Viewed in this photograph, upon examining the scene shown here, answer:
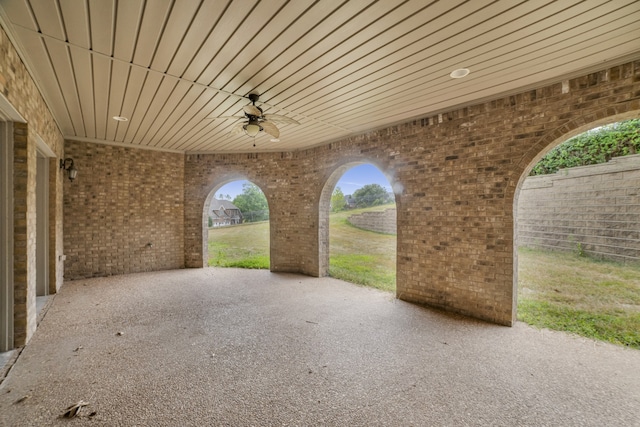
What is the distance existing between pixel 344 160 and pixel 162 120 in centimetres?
341

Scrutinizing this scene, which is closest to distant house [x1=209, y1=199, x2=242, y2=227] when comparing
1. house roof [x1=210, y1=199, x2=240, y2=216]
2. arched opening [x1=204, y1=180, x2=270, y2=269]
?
house roof [x1=210, y1=199, x2=240, y2=216]

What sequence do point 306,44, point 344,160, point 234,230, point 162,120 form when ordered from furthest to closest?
point 234,230 < point 344,160 < point 162,120 < point 306,44

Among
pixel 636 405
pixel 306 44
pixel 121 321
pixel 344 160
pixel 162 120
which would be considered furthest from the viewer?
pixel 344 160

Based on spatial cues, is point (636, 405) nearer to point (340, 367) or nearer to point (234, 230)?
point (340, 367)

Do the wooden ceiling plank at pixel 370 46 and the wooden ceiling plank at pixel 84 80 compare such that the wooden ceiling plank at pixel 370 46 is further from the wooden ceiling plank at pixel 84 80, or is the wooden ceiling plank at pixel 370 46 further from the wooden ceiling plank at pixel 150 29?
the wooden ceiling plank at pixel 84 80

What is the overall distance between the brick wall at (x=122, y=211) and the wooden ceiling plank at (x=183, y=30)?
15.0 feet

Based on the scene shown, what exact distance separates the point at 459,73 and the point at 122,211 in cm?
721

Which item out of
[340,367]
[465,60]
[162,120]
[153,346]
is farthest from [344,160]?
[153,346]

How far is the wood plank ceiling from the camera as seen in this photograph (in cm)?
207

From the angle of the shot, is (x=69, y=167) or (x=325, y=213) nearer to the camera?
(x=69, y=167)

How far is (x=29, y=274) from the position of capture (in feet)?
10.1

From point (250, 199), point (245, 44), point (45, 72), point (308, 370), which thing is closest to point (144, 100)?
point (45, 72)

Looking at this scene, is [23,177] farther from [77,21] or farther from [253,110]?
[253,110]

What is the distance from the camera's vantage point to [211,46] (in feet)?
8.20
